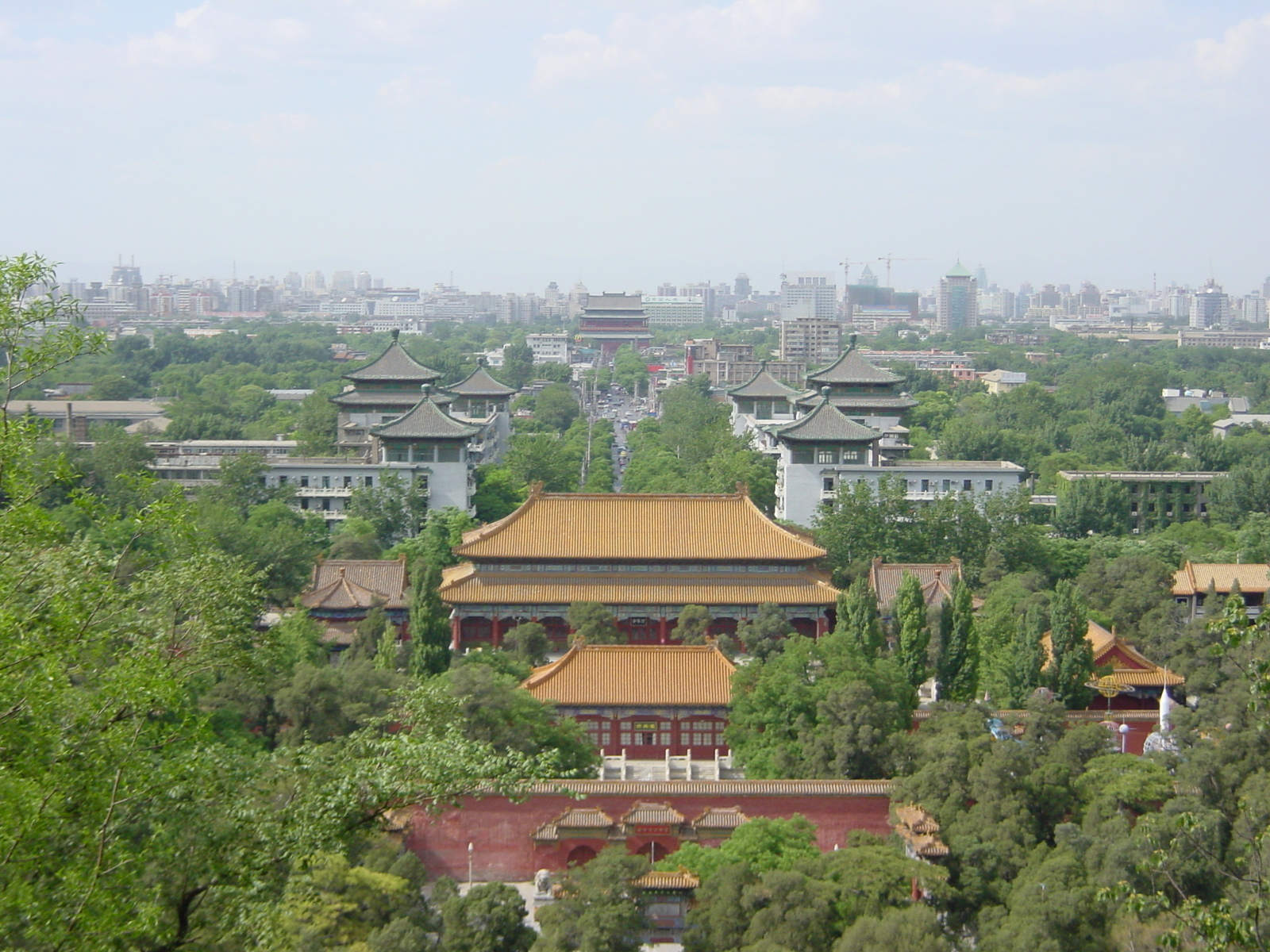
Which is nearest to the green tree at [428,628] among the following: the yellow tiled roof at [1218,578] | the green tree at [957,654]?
the green tree at [957,654]

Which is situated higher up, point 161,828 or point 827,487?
point 161,828

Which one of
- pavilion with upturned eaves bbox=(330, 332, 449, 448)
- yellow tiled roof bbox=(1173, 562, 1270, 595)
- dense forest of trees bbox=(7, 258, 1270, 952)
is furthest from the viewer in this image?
pavilion with upturned eaves bbox=(330, 332, 449, 448)

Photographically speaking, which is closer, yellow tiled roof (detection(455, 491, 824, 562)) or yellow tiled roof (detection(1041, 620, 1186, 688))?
yellow tiled roof (detection(1041, 620, 1186, 688))

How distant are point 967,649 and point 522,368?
76944 millimetres

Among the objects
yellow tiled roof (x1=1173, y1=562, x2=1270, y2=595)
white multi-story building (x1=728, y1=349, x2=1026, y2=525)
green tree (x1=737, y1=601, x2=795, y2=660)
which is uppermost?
white multi-story building (x1=728, y1=349, x2=1026, y2=525)

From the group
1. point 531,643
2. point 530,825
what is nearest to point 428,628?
point 531,643

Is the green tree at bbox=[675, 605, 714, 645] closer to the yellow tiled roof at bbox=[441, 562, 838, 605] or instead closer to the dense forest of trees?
the dense forest of trees

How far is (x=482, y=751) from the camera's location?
10.8 meters

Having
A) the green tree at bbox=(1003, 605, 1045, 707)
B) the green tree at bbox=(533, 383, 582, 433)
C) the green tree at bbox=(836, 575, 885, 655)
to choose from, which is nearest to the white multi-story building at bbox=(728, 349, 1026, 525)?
the green tree at bbox=(836, 575, 885, 655)

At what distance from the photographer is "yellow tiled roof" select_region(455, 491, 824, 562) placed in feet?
98.7

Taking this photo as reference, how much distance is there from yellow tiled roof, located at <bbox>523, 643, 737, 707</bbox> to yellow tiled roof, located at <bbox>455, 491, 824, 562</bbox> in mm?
5435

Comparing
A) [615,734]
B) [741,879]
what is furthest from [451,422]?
[741,879]

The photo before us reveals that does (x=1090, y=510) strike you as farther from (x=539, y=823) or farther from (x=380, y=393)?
(x=539, y=823)

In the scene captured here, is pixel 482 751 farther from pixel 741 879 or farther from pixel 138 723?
pixel 741 879
